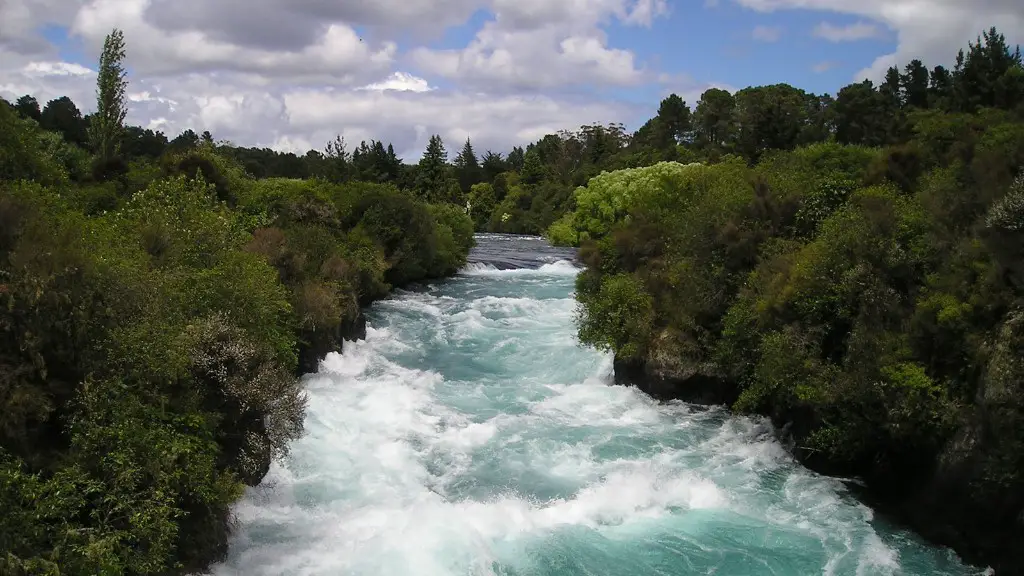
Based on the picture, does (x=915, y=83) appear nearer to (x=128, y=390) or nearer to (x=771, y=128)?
(x=771, y=128)

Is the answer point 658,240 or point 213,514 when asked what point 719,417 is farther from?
point 213,514

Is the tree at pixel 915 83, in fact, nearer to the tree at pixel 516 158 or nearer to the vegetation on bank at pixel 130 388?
the vegetation on bank at pixel 130 388

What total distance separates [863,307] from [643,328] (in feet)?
23.0

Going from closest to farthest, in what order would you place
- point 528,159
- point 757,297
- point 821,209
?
point 757,297 → point 821,209 → point 528,159

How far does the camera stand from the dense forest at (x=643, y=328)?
9.55 metres

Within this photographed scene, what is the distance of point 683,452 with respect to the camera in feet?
55.1

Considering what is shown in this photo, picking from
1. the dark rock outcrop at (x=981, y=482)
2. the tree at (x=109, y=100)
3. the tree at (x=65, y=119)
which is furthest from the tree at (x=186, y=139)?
the dark rock outcrop at (x=981, y=482)

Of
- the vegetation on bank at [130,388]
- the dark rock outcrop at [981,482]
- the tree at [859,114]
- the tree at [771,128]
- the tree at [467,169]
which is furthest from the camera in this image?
the tree at [467,169]

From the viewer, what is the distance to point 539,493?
14805 mm

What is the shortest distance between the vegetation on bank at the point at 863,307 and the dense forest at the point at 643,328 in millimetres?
53

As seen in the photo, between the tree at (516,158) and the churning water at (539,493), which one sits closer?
the churning water at (539,493)

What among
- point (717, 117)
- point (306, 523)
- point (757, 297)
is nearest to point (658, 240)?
point (757, 297)

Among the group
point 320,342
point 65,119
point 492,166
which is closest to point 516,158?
point 492,166

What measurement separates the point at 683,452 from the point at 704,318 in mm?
5397
